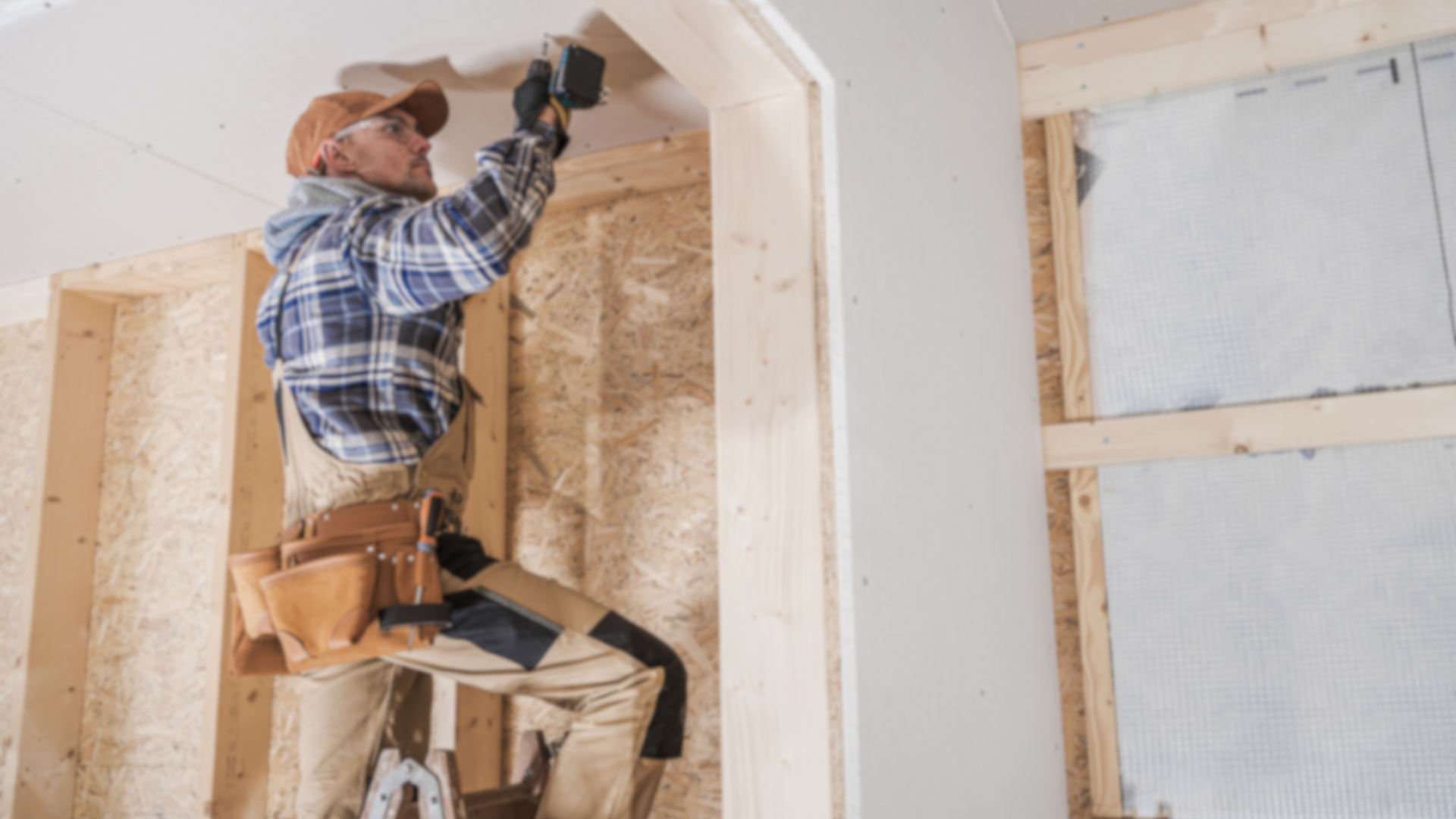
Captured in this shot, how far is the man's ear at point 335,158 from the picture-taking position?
208 cm

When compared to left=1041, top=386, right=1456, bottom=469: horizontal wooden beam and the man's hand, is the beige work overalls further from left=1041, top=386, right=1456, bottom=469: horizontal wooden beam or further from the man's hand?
left=1041, top=386, right=1456, bottom=469: horizontal wooden beam

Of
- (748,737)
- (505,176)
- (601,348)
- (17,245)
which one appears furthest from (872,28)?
(17,245)

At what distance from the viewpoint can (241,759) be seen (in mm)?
2740

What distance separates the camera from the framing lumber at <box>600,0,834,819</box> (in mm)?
1263

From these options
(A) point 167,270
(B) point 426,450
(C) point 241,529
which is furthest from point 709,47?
(A) point 167,270

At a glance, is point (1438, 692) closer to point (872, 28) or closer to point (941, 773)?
point (941, 773)

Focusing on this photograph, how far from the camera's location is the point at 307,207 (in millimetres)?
1904

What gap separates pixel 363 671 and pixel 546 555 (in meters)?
0.79

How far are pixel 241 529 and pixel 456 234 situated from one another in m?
1.55

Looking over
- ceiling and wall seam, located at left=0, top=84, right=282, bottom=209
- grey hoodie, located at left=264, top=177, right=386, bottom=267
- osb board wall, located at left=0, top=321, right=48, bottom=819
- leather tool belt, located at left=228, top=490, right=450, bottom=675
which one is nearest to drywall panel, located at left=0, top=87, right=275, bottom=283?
ceiling and wall seam, located at left=0, top=84, right=282, bottom=209

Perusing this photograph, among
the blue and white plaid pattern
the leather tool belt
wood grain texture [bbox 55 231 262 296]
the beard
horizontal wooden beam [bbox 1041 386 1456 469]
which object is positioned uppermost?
wood grain texture [bbox 55 231 262 296]

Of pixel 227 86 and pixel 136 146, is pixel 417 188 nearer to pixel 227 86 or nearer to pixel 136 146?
pixel 227 86

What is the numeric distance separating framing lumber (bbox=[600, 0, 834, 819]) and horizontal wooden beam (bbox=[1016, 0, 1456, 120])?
4.22 ft

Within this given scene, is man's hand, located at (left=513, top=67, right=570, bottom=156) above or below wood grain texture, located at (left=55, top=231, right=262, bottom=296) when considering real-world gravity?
below
